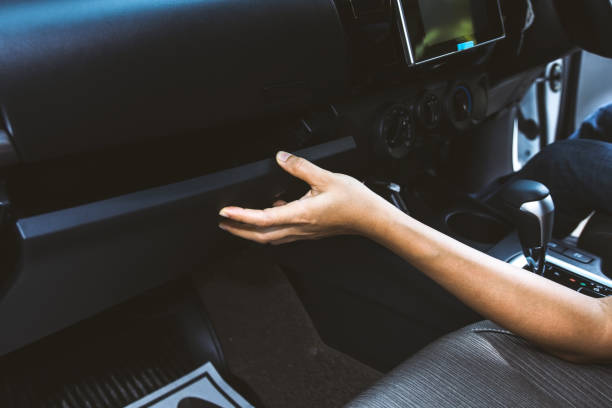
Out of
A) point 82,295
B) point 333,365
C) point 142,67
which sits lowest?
point 333,365

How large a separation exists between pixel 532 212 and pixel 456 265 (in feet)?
1.04

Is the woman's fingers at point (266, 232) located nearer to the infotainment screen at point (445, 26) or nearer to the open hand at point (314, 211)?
the open hand at point (314, 211)

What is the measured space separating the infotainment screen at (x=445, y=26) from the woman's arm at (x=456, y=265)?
0.32 metres

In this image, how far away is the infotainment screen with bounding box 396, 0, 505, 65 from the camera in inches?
32.5

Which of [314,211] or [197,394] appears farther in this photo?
[197,394]

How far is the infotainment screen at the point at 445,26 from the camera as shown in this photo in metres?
0.83

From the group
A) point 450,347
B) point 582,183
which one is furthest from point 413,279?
point 582,183

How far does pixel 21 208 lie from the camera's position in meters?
0.54

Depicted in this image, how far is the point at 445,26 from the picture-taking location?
90 centimetres

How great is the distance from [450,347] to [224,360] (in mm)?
673

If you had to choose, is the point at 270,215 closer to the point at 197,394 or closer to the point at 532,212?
the point at 532,212

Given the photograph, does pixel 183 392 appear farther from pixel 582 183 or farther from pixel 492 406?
pixel 582 183

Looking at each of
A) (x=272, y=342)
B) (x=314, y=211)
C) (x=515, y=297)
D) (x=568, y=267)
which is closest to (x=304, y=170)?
(x=314, y=211)

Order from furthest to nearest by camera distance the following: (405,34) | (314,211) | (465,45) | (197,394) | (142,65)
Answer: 1. (197,394)
2. (465,45)
3. (405,34)
4. (314,211)
5. (142,65)
